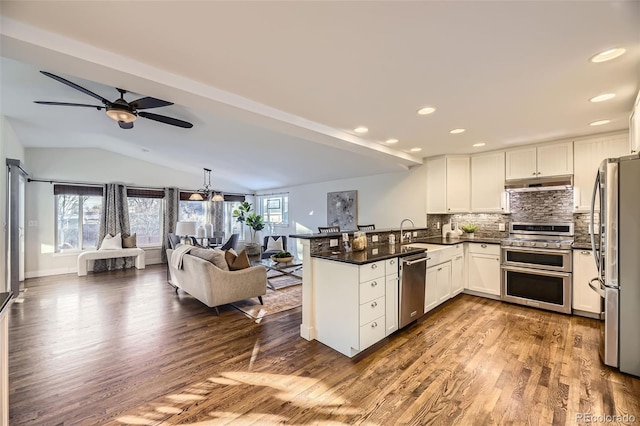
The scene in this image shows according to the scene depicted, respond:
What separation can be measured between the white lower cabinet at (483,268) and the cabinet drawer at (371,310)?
2348 mm

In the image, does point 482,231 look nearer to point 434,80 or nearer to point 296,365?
point 434,80

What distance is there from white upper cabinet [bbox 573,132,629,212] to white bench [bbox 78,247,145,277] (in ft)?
28.9

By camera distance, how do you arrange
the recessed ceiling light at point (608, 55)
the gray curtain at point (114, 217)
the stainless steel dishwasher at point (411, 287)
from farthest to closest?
the gray curtain at point (114, 217), the stainless steel dishwasher at point (411, 287), the recessed ceiling light at point (608, 55)

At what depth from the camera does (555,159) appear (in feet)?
12.5

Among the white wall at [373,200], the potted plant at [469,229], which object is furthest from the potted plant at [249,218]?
the potted plant at [469,229]

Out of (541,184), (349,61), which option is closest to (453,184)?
(541,184)

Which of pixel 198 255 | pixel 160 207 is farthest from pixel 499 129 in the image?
pixel 160 207

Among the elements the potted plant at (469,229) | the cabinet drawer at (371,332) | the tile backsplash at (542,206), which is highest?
the tile backsplash at (542,206)

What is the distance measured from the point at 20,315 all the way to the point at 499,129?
6.80m

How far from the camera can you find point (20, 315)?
12.0ft

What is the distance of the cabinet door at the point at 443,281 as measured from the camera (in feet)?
12.1

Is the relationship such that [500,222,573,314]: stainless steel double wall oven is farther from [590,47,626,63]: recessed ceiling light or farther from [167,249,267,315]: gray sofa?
[167,249,267,315]: gray sofa

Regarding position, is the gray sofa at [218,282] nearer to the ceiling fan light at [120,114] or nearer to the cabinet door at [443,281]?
the ceiling fan light at [120,114]

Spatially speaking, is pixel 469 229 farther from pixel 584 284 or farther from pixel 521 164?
pixel 584 284
